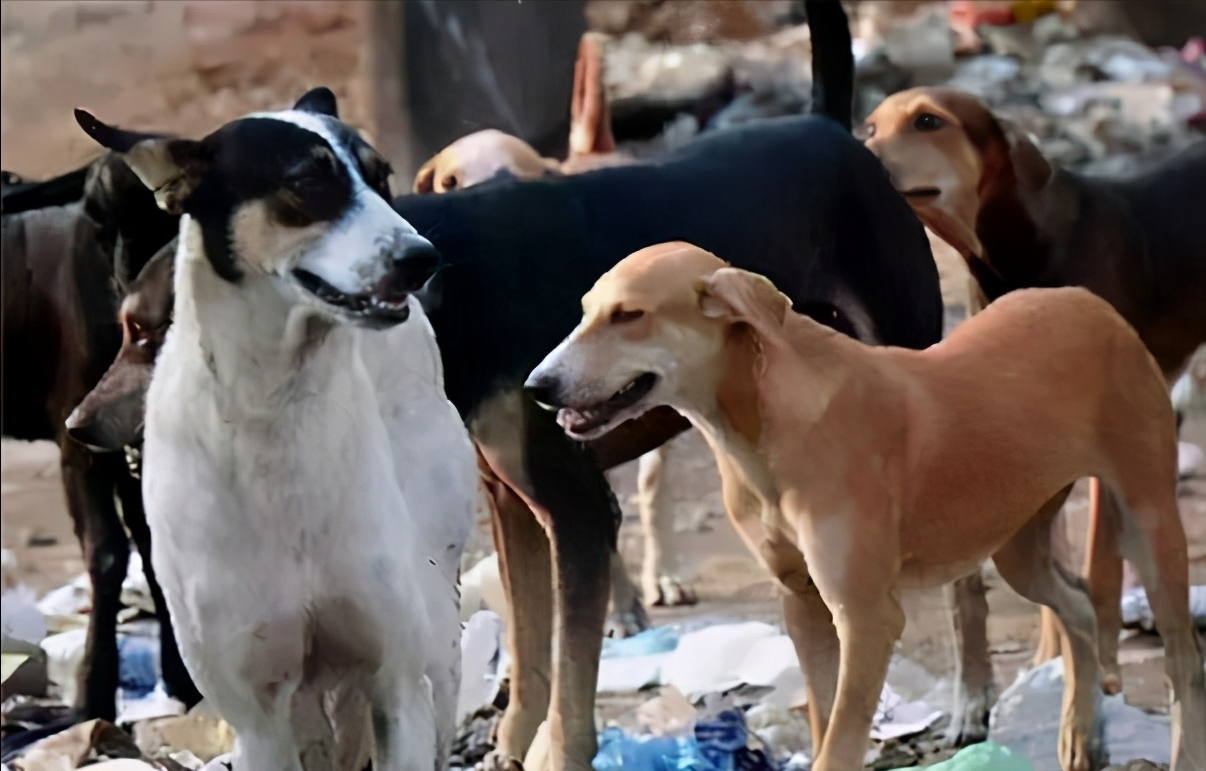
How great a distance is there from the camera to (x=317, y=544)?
1.33 metres

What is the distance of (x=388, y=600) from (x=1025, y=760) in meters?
0.77

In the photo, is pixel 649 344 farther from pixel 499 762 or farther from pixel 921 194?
pixel 499 762

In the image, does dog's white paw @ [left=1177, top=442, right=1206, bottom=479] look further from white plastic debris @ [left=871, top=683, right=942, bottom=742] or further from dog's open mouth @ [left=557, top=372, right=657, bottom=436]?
dog's open mouth @ [left=557, top=372, right=657, bottom=436]

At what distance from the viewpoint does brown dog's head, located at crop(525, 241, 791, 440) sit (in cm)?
127

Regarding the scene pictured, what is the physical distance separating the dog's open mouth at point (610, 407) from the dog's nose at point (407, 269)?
0.20 meters

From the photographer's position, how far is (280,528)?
1.33m

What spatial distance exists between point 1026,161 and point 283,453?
3.08 ft

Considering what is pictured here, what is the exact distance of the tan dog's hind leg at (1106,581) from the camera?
1426 mm

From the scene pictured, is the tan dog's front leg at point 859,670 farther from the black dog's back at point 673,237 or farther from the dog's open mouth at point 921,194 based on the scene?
the dog's open mouth at point 921,194

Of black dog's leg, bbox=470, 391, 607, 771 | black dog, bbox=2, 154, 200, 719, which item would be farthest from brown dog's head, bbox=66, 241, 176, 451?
black dog's leg, bbox=470, 391, 607, 771

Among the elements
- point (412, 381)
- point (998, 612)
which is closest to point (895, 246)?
point (998, 612)

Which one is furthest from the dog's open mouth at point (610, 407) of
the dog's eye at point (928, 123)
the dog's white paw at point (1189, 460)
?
the dog's white paw at point (1189, 460)

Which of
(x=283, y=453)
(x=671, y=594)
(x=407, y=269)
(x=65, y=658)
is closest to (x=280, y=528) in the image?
(x=283, y=453)

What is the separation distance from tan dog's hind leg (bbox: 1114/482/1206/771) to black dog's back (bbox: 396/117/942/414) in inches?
12.6
